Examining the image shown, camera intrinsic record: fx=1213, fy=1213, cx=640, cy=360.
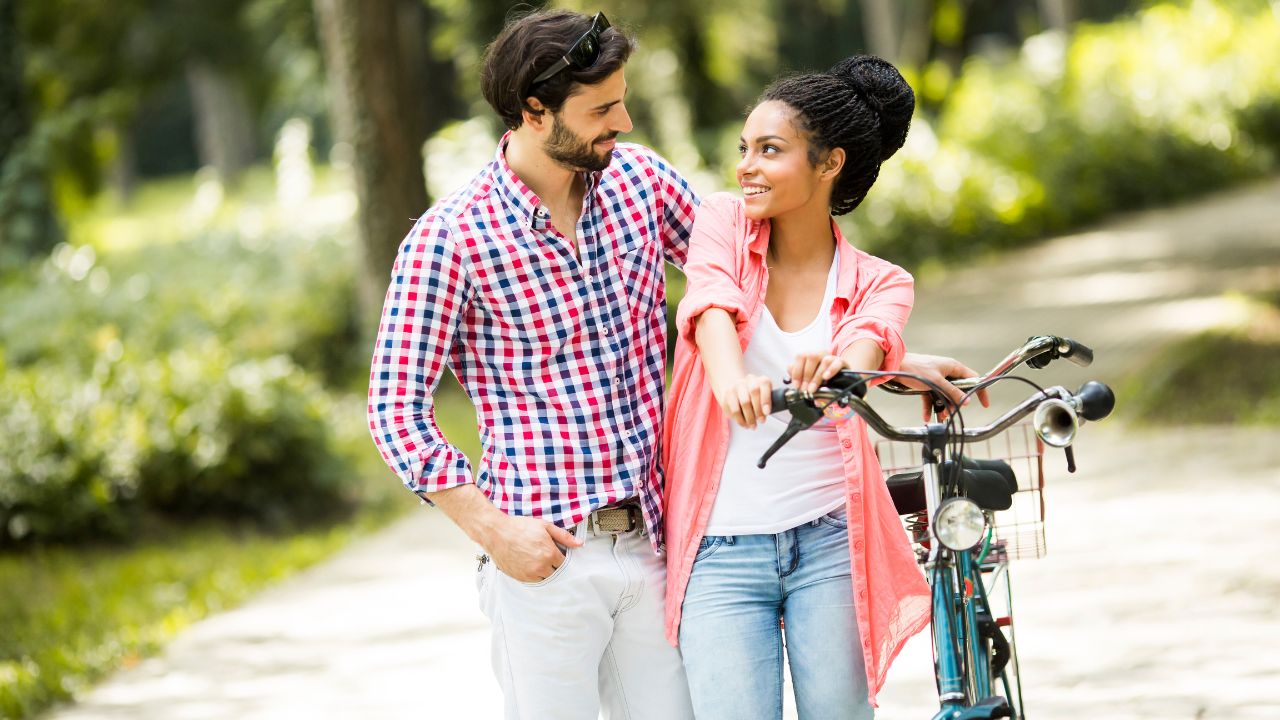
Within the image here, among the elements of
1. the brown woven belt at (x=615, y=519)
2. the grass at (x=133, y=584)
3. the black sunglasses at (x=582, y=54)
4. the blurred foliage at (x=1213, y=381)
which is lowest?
the grass at (x=133, y=584)

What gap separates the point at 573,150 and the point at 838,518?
925mm

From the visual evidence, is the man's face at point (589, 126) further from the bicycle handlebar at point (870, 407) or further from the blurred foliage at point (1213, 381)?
the blurred foliage at point (1213, 381)

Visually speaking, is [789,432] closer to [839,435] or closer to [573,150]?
[839,435]

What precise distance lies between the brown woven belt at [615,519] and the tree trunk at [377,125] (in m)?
7.80

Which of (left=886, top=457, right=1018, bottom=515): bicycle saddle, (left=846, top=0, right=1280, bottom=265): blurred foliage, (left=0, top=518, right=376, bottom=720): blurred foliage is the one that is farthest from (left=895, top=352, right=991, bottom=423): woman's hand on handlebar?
(left=846, top=0, right=1280, bottom=265): blurred foliage

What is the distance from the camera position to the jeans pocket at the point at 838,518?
2488mm

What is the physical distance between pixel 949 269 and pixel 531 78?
11952 mm

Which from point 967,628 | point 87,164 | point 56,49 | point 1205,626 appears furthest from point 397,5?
point 56,49

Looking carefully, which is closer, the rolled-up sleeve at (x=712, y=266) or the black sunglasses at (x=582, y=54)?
the black sunglasses at (x=582, y=54)

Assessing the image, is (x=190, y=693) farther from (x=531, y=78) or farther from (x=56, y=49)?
(x=56, y=49)

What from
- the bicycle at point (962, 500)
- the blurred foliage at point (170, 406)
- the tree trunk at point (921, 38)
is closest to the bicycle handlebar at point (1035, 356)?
the bicycle at point (962, 500)

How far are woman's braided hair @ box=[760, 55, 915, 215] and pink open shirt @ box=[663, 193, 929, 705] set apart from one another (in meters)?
0.17

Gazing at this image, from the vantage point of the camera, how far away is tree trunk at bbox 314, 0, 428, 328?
10047 mm

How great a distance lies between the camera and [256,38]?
2155 centimetres
